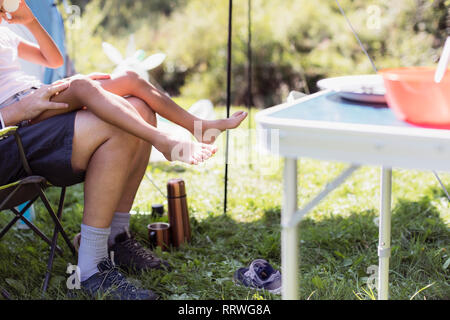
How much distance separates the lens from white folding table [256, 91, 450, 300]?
0.88m

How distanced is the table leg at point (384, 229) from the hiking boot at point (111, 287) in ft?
2.33

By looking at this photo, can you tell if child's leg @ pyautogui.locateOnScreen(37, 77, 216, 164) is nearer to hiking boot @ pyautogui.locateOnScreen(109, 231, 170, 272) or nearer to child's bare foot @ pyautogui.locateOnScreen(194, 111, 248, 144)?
child's bare foot @ pyautogui.locateOnScreen(194, 111, 248, 144)

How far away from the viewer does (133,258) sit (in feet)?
6.31

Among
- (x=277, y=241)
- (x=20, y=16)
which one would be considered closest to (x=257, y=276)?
(x=277, y=241)

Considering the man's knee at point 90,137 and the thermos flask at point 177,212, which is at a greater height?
the man's knee at point 90,137

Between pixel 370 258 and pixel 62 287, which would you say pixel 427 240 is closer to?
pixel 370 258

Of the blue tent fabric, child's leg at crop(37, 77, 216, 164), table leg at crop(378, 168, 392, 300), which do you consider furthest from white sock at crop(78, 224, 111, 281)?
the blue tent fabric

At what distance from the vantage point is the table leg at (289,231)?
0.99 meters

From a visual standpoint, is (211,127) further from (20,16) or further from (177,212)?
(20,16)

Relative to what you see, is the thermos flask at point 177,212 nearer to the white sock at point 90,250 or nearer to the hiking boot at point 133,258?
the hiking boot at point 133,258

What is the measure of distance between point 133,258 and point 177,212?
32 cm

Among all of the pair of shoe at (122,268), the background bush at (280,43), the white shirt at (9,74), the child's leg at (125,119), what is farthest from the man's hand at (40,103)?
the background bush at (280,43)

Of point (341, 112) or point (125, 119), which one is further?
point (125, 119)
